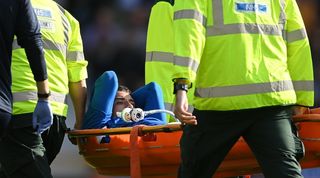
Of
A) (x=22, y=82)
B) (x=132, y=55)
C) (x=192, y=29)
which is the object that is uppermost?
(x=192, y=29)

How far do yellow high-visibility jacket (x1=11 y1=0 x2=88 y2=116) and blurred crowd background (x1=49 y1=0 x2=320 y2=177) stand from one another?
15.8ft

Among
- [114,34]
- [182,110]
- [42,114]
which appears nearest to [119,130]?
[42,114]

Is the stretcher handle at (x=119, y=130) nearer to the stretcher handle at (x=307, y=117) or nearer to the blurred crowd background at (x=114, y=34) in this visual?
the stretcher handle at (x=307, y=117)

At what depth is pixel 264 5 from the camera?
17.9ft

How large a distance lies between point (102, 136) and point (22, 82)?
681mm

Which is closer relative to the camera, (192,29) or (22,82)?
(192,29)

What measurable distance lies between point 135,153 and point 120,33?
598 centimetres

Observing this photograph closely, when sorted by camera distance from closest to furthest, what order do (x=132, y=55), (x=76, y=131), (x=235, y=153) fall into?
(x=235, y=153) → (x=76, y=131) → (x=132, y=55)

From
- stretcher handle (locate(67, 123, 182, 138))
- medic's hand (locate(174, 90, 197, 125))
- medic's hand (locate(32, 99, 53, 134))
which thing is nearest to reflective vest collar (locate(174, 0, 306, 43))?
medic's hand (locate(174, 90, 197, 125))

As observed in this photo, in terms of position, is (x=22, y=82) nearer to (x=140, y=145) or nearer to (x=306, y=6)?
(x=140, y=145)

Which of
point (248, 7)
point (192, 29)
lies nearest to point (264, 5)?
point (248, 7)

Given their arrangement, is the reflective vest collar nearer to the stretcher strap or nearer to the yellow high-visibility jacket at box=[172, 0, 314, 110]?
the yellow high-visibility jacket at box=[172, 0, 314, 110]

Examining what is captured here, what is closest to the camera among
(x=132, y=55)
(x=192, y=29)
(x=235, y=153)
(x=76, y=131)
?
(x=192, y=29)

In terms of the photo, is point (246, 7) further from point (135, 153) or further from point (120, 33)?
point (120, 33)
